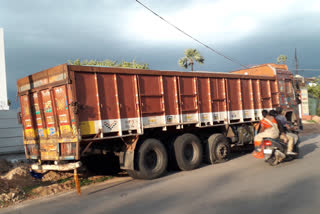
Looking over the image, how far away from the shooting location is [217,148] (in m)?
9.75

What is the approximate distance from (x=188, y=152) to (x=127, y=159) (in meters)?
2.28

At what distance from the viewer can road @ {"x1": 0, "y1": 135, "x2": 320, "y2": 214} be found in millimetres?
4957

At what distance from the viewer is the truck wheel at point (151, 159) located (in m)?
7.57

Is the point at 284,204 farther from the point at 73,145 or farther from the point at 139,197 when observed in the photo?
the point at 73,145

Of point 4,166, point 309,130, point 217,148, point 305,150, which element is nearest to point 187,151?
point 217,148

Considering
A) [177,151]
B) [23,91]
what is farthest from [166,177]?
[23,91]

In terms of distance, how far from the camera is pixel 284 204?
16.2 ft

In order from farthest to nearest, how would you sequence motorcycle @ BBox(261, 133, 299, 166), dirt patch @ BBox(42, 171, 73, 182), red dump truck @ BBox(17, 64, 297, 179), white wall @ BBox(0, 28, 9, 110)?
white wall @ BBox(0, 28, 9, 110), dirt patch @ BBox(42, 171, 73, 182), motorcycle @ BBox(261, 133, 299, 166), red dump truck @ BBox(17, 64, 297, 179)

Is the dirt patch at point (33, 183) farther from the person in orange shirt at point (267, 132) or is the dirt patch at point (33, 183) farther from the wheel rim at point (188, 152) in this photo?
the person in orange shirt at point (267, 132)


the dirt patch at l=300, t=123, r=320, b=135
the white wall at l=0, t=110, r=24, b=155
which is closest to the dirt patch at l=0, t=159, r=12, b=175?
the white wall at l=0, t=110, r=24, b=155

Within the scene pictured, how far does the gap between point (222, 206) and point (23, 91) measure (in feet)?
19.5

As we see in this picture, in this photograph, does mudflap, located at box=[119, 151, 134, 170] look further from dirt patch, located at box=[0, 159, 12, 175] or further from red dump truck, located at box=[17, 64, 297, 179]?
dirt patch, located at box=[0, 159, 12, 175]

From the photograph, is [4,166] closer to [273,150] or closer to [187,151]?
[187,151]

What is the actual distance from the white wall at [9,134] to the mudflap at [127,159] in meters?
5.68
